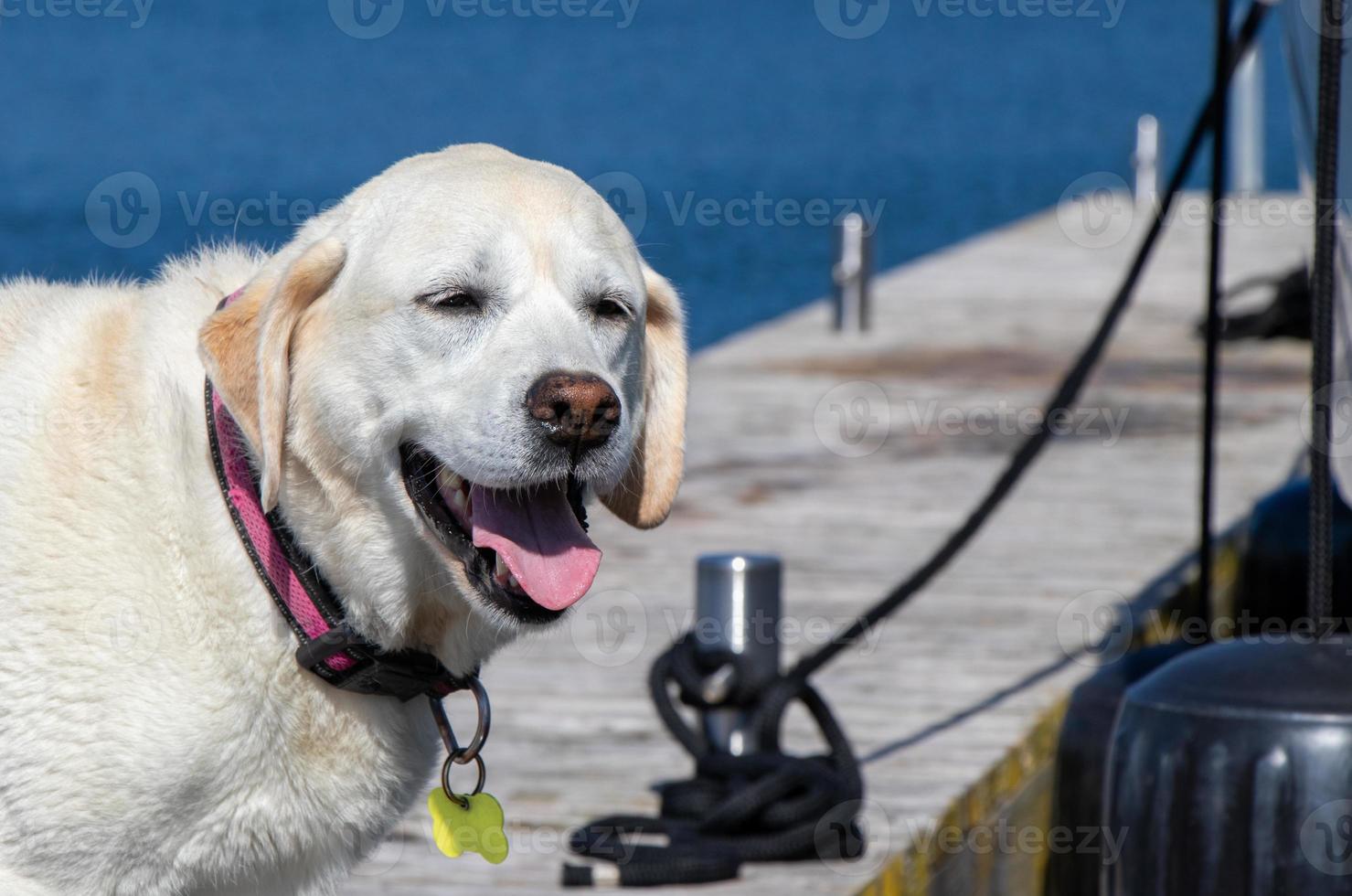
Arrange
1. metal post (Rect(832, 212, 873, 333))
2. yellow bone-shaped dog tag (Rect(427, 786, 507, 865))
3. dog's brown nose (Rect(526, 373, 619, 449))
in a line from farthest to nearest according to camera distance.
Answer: metal post (Rect(832, 212, 873, 333)), yellow bone-shaped dog tag (Rect(427, 786, 507, 865)), dog's brown nose (Rect(526, 373, 619, 449))

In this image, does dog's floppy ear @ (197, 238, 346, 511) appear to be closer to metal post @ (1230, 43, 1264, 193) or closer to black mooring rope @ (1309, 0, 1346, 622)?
black mooring rope @ (1309, 0, 1346, 622)

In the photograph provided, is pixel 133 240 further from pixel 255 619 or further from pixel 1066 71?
pixel 1066 71

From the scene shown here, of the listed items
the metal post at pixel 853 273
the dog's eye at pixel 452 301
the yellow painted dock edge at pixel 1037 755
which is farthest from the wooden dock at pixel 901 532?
the dog's eye at pixel 452 301

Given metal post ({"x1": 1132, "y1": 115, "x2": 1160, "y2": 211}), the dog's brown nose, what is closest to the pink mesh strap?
the dog's brown nose

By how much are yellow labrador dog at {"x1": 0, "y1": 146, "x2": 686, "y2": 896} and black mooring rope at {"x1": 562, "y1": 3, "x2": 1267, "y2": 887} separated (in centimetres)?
129

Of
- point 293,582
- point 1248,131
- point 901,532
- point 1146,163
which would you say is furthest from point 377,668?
point 1248,131

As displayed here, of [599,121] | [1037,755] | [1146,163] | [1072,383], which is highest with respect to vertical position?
[599,121]

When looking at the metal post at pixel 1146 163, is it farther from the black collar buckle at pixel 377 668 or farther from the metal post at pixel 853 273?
the black collar buckle at pixel 377 668

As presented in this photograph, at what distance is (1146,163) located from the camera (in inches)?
752

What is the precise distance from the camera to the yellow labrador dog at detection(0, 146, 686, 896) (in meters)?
2.98

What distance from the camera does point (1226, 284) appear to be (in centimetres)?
1382

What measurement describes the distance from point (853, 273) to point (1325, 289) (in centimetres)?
842

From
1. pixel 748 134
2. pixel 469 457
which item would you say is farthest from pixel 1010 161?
pixel 469 457

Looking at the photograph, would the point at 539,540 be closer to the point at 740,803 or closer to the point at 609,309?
the point at 609,309
